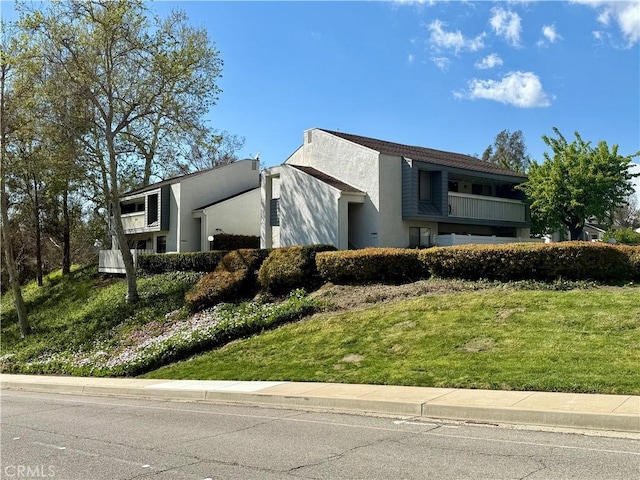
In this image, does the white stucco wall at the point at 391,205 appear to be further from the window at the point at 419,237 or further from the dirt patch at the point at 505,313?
the dirt patch at the point at 505,313

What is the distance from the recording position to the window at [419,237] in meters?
26.9

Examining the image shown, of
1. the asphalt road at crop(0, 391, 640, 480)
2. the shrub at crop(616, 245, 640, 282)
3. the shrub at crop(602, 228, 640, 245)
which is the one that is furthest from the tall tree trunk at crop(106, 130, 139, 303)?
the shrub at crop(602, 228, 640, 245)

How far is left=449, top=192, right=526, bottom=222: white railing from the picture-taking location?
27859 mm

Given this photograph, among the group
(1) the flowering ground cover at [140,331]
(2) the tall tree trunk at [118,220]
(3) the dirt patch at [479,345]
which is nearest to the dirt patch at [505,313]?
(3) the dirt patch at [479,345]

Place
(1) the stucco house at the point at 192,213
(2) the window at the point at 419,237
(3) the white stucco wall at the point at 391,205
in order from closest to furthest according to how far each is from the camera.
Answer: (3) the white stucco wall at the point at 391,205
(2) the window at the point at 419,237
(1) the stucco house at the point at 192,213

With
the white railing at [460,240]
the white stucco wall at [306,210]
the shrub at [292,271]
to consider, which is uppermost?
the white stucco wall at [306,210]

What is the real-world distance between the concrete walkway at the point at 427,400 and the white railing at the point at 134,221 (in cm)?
2448

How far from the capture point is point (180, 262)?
29531 mm

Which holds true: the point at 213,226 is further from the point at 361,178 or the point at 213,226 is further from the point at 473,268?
the point at 473,268

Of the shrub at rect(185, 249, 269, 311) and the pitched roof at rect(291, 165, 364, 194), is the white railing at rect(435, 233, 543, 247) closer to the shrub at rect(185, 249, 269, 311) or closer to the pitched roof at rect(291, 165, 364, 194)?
the pitched roof at rect(291, 165, 364, 194)

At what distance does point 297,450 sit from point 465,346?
640 cm

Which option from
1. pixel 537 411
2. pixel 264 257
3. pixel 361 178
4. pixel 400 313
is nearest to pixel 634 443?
pixel 537 411

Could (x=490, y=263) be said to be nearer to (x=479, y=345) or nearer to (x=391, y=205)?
(x=479, y=345)

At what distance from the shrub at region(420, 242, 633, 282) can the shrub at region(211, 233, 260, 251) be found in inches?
674
